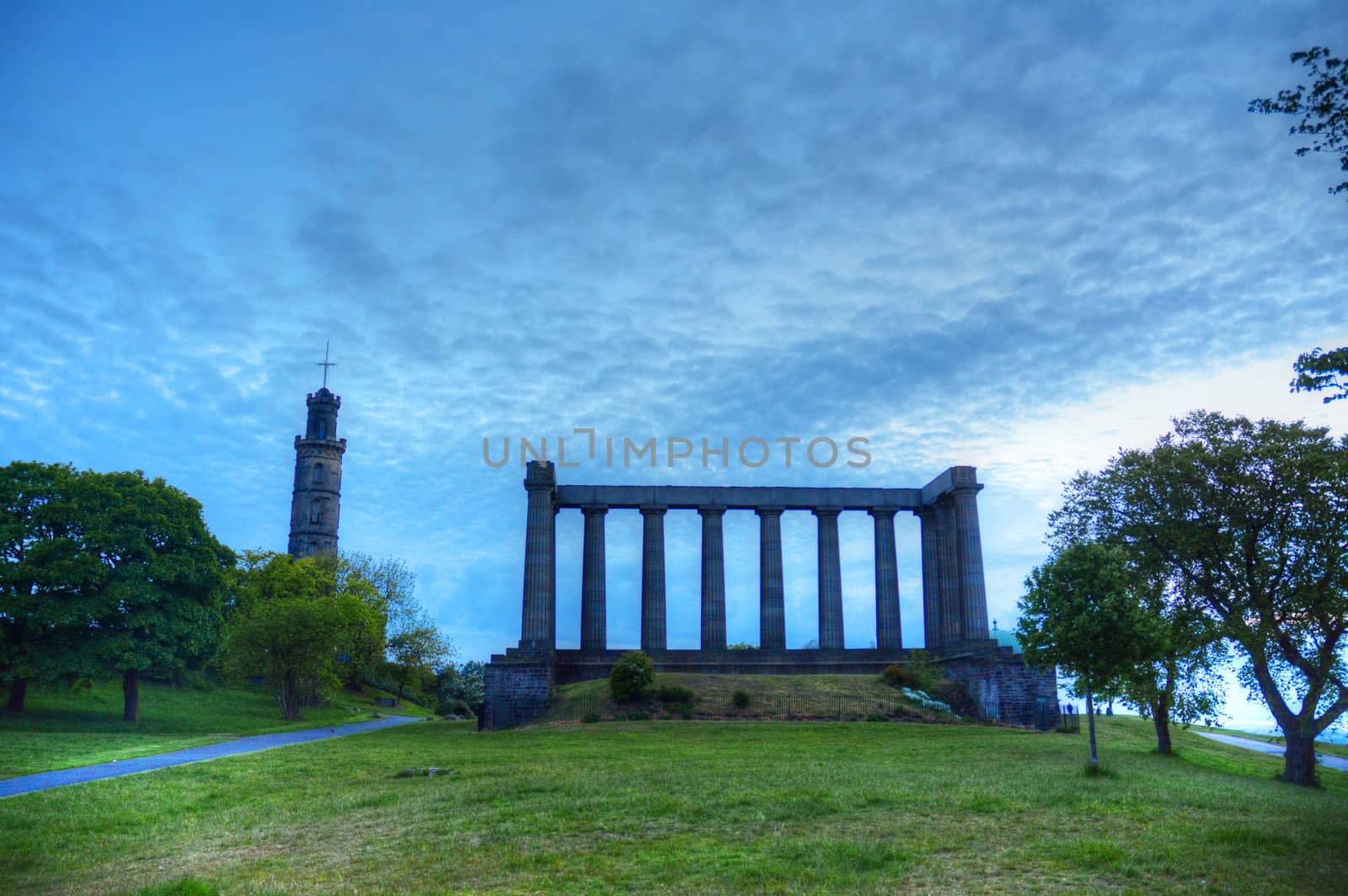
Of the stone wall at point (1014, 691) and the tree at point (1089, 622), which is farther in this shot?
the stone wall at point (1014, 691)

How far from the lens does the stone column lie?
6606 centimetres

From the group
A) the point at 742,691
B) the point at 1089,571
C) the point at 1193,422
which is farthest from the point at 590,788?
the point at 742,691

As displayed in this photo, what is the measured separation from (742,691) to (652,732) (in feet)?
44.4

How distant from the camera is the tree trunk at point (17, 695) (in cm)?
5320

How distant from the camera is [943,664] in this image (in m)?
62.8

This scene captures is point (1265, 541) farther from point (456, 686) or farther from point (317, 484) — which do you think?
point (317, 484)

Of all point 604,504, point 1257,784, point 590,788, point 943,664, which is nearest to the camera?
point 590,788

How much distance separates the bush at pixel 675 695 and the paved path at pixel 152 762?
56.4ft

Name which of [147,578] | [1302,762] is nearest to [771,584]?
[1302,762]

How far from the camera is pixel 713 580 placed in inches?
2667

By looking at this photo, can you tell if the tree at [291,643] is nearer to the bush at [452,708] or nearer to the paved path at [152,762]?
the paved path at [152,762]

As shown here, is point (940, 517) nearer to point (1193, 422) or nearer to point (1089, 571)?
point (1193, 422)

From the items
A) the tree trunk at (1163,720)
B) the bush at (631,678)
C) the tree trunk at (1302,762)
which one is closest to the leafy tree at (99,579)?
the bush at (631,678)

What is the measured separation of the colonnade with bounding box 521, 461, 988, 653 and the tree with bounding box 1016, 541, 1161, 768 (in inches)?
1352
